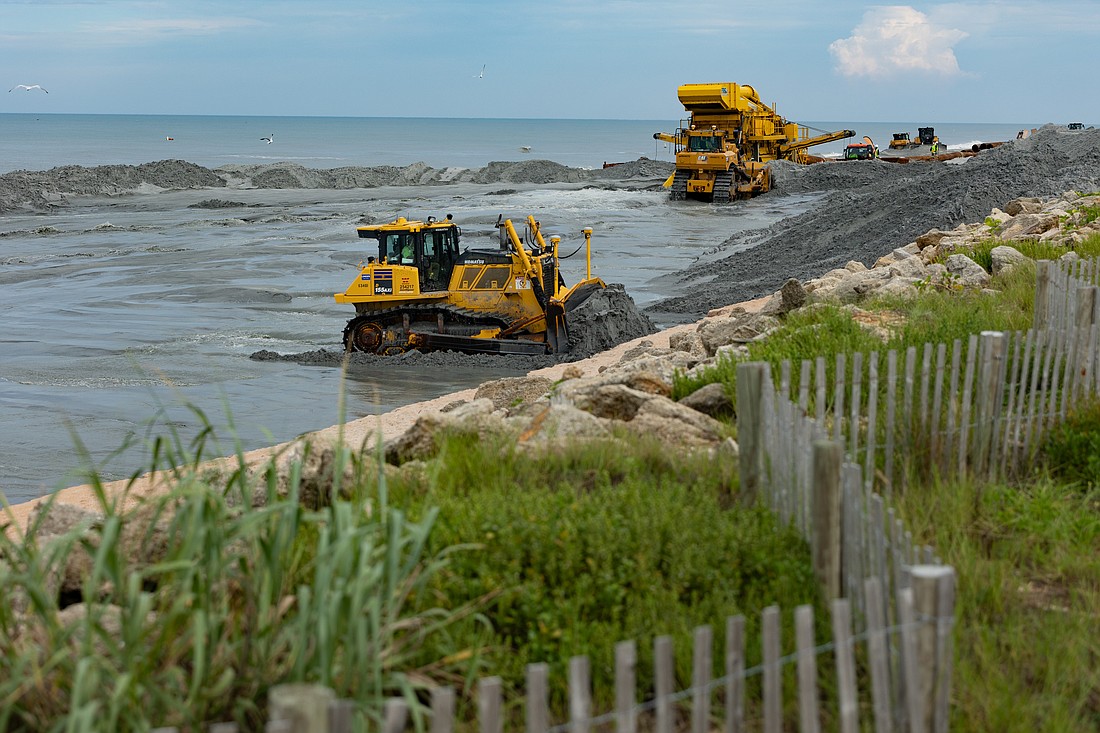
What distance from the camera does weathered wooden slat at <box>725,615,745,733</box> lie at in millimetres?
3105

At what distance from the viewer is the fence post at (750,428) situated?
5291 millimetres

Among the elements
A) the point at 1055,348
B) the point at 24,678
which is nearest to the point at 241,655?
the point at 24,678

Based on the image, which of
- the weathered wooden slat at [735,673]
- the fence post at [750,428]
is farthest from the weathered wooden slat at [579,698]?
the fence post at [750,428]

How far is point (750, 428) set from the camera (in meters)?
5.32

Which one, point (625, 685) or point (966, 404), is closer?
point (625, 685)

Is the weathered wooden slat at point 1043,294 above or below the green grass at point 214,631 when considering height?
above

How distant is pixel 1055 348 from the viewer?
6.97 m

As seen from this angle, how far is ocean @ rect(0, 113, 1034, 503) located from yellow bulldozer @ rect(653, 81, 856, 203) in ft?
5.55

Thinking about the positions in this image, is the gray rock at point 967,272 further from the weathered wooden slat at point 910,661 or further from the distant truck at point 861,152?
the distant truck at point 861,152

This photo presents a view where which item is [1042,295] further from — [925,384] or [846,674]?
[846,674]

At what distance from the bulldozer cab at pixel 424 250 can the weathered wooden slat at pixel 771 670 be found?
16401mm

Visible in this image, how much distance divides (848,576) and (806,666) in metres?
1.26

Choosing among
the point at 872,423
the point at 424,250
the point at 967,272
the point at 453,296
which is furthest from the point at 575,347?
the point at 872,423

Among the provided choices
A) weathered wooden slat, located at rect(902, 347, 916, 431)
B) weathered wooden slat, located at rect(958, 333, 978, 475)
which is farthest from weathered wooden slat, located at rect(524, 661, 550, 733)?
weathered wooden slat, located at rect(958, 333, 978, 475)
